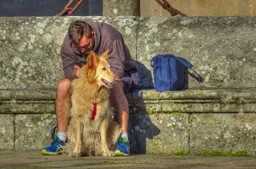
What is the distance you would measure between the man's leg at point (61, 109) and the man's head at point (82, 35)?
34 cm

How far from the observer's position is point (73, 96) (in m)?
10.2

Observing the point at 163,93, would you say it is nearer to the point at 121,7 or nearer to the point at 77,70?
the point at 77,70

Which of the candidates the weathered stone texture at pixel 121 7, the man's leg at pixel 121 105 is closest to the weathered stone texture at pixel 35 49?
the weathered stone texture at pixel 121 7

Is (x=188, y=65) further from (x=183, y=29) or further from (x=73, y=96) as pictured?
(x=73, y=96)

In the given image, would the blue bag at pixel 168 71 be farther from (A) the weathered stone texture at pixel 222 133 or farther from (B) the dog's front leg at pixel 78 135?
(B) the dog's front leg at pixel 78 135

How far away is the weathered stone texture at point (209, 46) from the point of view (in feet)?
36.1

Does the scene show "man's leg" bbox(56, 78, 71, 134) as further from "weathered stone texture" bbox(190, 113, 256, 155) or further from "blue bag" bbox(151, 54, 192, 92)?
"weathered stone texture" bbox(190, 113, 256, 155)

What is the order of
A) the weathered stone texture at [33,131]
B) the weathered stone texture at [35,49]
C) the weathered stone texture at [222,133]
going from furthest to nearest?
the weathered stone texture at [35,49] < the weathered stone texture at [33,131] < the weathered stone texture at [222,133]

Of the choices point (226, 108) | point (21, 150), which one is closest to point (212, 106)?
point (226, 108)

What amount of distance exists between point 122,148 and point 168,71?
1006mm

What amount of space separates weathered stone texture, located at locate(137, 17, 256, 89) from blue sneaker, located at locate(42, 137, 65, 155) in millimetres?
1238

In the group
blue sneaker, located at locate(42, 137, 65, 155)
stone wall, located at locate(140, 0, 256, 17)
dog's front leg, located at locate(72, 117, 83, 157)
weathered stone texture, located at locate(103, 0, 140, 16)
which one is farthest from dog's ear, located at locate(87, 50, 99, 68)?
stone wall, located at locate(140, 0, 256, 17)

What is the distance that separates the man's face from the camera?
1023 cm

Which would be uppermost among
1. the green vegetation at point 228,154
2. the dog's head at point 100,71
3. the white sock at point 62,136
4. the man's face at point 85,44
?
the man's face at point 85,44
